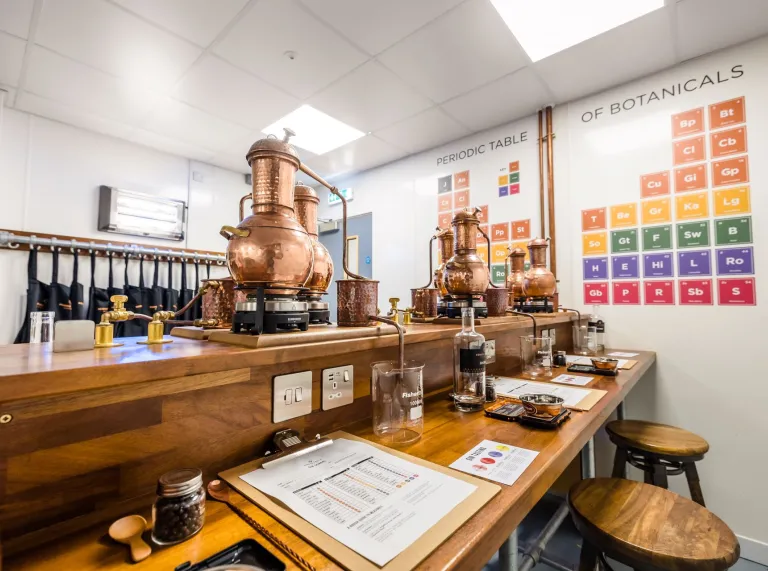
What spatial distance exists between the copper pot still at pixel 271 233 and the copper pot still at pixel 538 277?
63.3 inches

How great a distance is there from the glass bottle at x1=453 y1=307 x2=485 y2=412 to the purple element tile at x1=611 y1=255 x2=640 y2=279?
169 centimetres

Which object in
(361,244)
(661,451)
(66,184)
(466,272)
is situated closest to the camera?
(661,451)

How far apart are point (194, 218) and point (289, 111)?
1628 millimetres

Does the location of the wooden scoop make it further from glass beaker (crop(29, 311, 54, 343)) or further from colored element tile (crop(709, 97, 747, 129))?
colored element tile (crop(709, 97, 747, 129))

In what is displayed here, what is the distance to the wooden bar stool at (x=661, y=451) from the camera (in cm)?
139

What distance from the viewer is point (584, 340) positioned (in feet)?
7.54

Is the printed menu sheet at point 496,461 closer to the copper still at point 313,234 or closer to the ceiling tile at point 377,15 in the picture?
the copper still at point 313,234

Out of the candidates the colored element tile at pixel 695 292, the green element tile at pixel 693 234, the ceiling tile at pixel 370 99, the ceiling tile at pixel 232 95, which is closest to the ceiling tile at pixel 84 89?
the ceiling tile at pixel 232 95

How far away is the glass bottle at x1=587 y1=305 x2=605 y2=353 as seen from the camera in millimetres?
2197

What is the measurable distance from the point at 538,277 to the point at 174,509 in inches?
79.4

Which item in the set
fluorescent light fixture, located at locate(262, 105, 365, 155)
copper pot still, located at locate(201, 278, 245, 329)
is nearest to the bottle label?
copper pot still, located at locate(201, 278, 245, 329)

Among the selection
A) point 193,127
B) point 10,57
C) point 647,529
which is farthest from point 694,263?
point 10,57

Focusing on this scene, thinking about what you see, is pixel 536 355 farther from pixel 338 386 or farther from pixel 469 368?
pixel 338 386

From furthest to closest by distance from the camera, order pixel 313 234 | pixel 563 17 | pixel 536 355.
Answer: pixel 563 17, pixel 536 355, pixel 313 234
